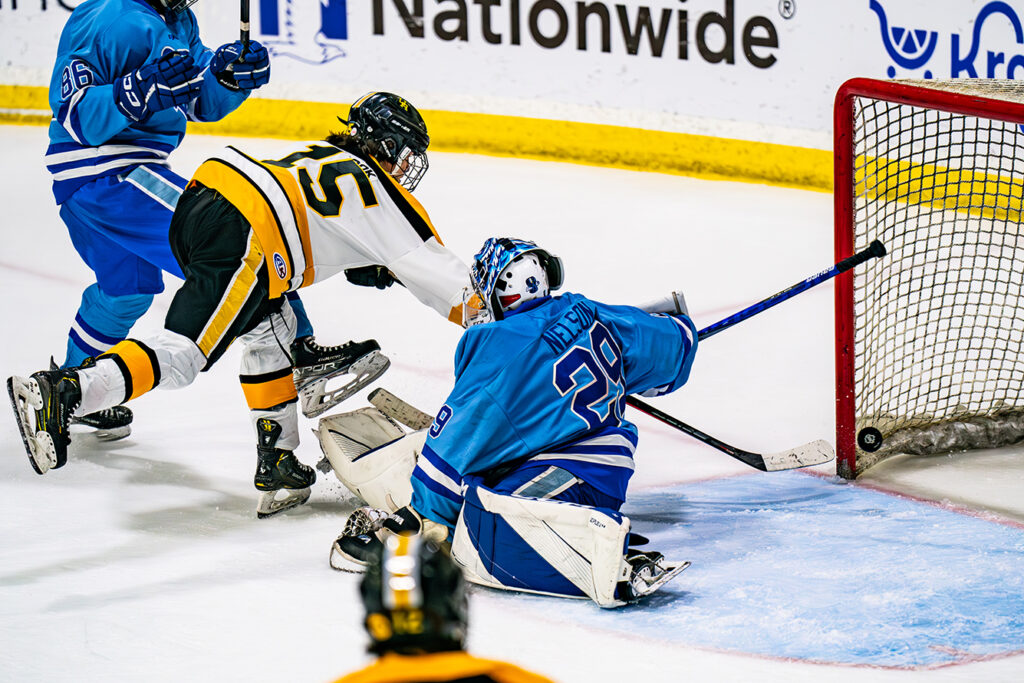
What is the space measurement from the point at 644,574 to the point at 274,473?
92 cm

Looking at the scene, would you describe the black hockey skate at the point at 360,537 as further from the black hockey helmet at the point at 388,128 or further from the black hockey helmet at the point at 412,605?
the black hockey helmet at the point at 412,605

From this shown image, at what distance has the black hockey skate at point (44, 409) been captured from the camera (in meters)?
2.31

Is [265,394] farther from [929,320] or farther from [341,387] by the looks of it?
A: [929,320]

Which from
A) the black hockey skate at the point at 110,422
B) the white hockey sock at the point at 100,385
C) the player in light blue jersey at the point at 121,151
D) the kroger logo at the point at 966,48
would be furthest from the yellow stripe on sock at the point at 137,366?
the kroger logo at the point at 966,48

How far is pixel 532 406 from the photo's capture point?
Result: 222 centimetres

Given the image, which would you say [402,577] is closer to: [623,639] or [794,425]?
[623,639]

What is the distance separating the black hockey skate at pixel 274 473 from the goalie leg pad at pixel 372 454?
0.08 m

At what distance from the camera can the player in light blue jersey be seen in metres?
3.02

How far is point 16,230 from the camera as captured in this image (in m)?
4.98

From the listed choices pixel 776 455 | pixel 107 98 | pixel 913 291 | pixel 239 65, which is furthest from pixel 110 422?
pixel 913 291

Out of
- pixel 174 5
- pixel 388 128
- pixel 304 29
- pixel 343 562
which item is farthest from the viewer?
pixel 304 29

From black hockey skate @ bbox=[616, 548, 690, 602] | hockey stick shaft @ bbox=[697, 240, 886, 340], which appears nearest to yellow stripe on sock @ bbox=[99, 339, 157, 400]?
black hockey skate @ bbox=[616, 548, 690, 602]

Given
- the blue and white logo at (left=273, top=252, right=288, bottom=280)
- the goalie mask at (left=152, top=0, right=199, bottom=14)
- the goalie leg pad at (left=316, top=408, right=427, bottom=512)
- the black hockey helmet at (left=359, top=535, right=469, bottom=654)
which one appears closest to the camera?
the black hockey helmet at (left=359, top=535, right=469, bottom=654)

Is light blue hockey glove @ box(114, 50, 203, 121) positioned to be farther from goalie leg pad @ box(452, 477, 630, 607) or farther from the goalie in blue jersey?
goalie leg pad @ box(452, 477, 630, 607)
